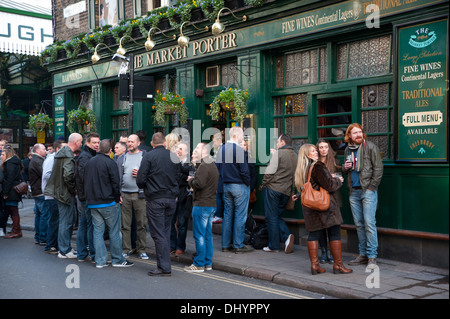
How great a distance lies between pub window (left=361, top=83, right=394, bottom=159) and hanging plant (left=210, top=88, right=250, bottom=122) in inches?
101

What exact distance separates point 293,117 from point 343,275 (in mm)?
4243

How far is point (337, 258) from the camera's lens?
7207 millimetres

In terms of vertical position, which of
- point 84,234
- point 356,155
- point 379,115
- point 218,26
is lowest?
point 84,234

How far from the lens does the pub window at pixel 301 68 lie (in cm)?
1001

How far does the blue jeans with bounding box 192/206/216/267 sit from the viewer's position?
774 cm

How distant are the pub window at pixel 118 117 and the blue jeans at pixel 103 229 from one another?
24.4 ft

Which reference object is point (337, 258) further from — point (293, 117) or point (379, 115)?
point (293, 117)

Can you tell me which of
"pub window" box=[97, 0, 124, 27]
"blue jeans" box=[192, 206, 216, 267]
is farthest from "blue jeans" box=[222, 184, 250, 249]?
"pub window" box=[97, 0, 124, 27]

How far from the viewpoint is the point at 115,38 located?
14695mm

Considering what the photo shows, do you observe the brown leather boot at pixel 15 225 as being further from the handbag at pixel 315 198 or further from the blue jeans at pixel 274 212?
the handbag at pixel 315 198

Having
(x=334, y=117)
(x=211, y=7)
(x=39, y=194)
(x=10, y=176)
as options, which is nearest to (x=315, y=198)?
(x=334, y=117)
